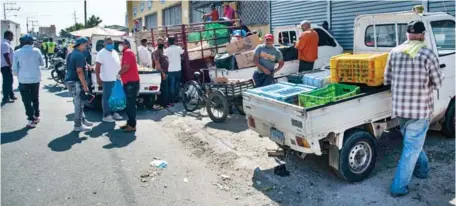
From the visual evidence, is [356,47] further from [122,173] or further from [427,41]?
[122,173]

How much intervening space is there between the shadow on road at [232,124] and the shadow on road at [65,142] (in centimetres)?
253

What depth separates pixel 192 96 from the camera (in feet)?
32.2

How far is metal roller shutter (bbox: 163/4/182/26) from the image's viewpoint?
2550 cm

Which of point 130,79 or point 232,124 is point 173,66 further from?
point 232,124

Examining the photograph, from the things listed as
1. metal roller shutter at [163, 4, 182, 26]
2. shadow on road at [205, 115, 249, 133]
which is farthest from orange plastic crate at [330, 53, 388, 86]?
metal roller shutter at [163, 4, 182, 26]

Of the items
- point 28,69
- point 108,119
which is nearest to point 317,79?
→ point 108,119

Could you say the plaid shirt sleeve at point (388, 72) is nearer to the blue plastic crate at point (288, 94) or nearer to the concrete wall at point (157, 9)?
the blue plastic crate at point (288, 94)

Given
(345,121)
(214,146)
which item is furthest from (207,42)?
(345,121)

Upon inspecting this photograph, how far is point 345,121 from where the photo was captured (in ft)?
15.8

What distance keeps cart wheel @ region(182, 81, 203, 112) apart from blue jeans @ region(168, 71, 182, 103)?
2.81 ft

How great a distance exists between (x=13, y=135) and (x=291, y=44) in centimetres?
651

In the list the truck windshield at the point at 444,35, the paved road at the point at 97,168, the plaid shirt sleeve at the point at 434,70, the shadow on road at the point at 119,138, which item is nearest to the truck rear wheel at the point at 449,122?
the truck windshield at the point at 444,35

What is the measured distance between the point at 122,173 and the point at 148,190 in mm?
797

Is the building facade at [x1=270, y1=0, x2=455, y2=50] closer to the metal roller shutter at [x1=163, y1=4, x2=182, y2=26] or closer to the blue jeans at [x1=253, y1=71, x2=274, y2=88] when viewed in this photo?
the blue jeans at [x1=253, y1=71, x2=274, y2=88]
